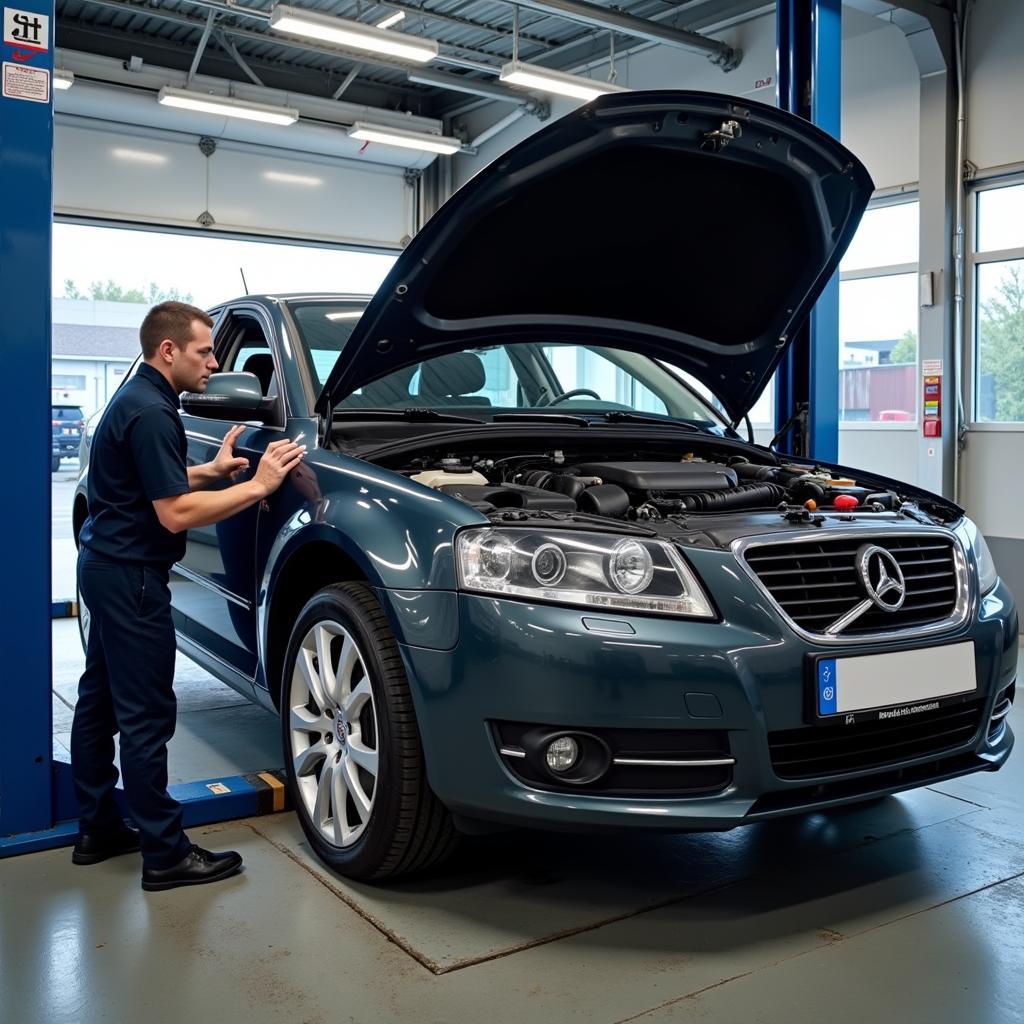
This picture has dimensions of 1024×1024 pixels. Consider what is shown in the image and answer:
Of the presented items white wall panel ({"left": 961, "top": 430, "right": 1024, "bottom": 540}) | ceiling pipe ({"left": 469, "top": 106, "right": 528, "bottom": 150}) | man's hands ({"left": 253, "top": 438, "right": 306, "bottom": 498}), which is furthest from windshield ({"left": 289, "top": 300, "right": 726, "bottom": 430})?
ceiling pipe ({"left": 469, "top": 106, "right": 528, "bottom": 150})

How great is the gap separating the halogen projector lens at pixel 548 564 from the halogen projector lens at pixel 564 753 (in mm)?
309

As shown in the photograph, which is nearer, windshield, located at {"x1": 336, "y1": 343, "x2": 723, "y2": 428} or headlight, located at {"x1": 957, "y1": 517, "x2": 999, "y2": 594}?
headlight, located at {"x1": 957, "y1": 517, "x2": 999, "y2": 594}

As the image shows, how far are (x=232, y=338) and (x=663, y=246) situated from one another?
59.4 inches

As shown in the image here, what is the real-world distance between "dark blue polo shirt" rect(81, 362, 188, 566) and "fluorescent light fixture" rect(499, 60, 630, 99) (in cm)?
720

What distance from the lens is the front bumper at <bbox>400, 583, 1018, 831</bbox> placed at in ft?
6.91

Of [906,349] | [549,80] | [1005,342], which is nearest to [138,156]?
[549,80]

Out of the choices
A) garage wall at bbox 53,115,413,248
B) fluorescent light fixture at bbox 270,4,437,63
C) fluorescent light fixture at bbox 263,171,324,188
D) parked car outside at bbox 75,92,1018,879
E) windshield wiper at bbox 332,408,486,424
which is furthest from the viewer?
fluorescent light fixture at bbox 263,171,324,188

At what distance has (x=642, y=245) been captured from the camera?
10.6 feet

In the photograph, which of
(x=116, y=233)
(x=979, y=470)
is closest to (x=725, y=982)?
(x=979, y=470)

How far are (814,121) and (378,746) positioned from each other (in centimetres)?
377

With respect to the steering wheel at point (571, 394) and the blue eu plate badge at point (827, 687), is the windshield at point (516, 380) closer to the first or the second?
the steering wheel at point (571, 394)

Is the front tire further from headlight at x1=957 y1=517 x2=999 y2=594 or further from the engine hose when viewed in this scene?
headlight at x1=957 y1=517 x2=999 y2=594

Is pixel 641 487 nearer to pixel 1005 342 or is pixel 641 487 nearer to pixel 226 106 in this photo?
pixel 1005 342

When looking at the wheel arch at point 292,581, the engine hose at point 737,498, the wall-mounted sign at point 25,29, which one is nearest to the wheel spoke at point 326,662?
the wheel arch at point 292,581
